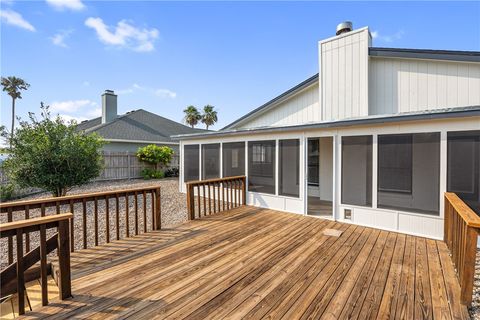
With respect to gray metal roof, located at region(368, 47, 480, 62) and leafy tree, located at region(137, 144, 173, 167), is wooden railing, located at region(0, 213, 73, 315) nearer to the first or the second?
gray metal roof, located at region(368, 47, 480, 62)

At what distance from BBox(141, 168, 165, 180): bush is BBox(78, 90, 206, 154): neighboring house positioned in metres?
2.21

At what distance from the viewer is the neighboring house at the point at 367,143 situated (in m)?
3.90

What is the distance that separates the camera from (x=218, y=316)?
6.48 feet

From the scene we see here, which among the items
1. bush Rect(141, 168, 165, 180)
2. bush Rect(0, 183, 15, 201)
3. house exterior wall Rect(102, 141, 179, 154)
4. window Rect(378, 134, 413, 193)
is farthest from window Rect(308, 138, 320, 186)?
house exterior wall Rect(102, 141, 179, 154)

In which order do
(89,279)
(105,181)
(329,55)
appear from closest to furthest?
(89,279) < (329,55) < (105,181)

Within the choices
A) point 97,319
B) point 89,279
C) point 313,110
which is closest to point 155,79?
point 313,110

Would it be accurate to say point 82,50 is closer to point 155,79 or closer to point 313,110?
point 155,79

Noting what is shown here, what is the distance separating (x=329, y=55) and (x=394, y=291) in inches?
254

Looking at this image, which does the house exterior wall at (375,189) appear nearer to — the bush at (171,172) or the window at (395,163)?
the window at (395,163)

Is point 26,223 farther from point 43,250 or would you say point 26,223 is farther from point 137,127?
point 137,127

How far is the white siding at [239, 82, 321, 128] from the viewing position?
25.5ft

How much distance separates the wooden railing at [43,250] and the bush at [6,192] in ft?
26.8

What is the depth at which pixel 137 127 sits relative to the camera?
15.7m

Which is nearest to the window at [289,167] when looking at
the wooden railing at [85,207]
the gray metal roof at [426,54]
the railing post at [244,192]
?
the railing post at [244,192]
